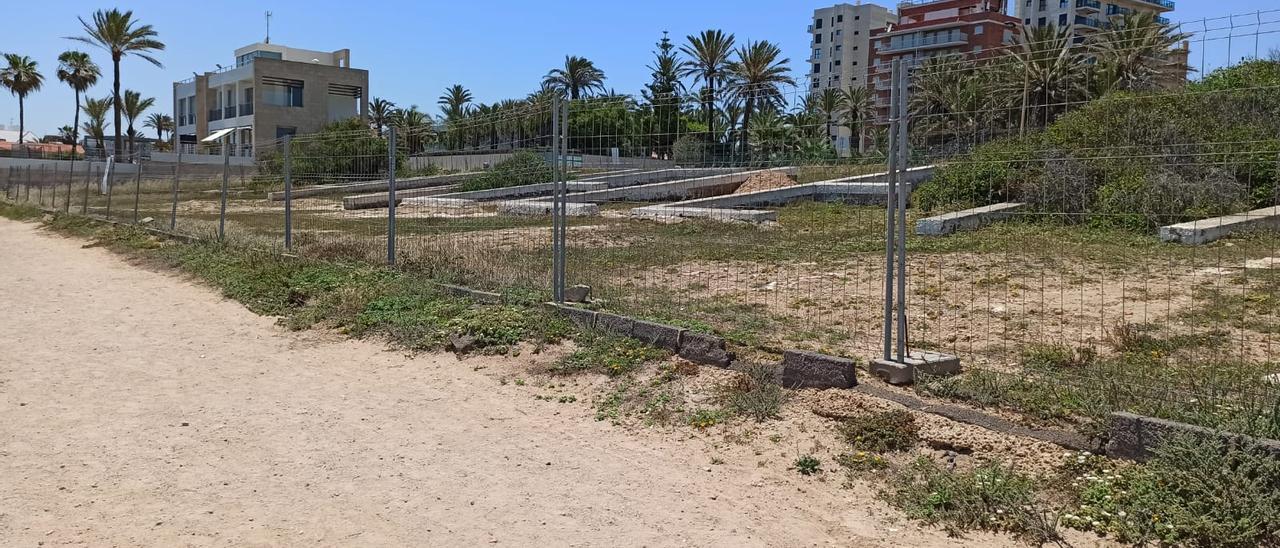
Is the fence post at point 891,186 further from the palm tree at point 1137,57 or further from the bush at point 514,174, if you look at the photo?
the bush at point 514,174

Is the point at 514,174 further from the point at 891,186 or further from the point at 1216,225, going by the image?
the point at 1216,225

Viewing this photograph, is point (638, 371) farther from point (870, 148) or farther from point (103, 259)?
point (103, 259)

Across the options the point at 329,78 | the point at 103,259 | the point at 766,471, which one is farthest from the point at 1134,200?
the point at 329,78

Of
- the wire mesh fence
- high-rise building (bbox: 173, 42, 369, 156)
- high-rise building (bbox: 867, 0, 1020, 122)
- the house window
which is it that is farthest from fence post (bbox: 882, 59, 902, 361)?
high-rise building (bbox: 867, 0, 1020, 122)

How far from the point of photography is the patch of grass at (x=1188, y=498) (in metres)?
3.75

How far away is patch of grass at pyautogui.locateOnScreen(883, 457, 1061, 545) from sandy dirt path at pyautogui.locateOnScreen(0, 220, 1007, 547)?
12 centimetres

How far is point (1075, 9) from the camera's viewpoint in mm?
91250

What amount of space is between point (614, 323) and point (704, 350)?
1100mm

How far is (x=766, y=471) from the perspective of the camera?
499cm

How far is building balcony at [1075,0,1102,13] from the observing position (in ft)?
297

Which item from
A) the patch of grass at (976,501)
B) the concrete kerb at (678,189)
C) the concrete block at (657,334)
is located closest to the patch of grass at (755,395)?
the concrete block at (657,334)

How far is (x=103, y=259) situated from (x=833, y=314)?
39.0 ft

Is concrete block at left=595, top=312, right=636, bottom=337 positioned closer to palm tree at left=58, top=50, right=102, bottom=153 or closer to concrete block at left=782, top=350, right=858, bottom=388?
concrete block at left=782, top=350, right=858, bottom=388

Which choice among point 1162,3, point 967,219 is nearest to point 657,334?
point 967,219
